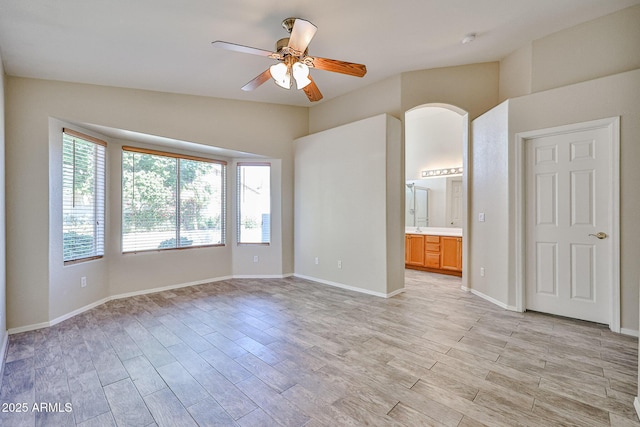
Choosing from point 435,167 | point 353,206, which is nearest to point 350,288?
point 353,206

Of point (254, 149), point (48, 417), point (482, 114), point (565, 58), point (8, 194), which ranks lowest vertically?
point (48, 417)

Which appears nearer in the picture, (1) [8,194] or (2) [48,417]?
(2) [48,417]

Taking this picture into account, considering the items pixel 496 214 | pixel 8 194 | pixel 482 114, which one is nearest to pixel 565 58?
pixel 482 114

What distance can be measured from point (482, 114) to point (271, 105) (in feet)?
11.3

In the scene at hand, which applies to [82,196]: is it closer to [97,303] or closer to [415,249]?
[97,303]

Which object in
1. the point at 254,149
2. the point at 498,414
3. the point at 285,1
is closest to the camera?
the point at 498,414

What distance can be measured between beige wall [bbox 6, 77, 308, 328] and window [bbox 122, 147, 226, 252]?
17 centimetres

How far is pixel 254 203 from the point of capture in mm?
5254

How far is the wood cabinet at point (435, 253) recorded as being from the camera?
5.31 m

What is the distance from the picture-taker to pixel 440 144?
6113 mm

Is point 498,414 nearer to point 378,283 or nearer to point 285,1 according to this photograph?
point 378,283

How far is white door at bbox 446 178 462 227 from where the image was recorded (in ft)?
18.6

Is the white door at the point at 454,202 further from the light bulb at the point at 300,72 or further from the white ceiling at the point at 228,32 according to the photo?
the light bulb at the point at 300,72

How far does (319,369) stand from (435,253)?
414 centimetres
